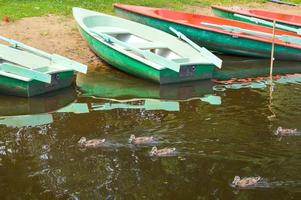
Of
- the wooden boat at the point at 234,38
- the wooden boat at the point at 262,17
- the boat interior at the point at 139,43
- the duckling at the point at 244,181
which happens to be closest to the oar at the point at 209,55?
the boat interior at the point at 139,43

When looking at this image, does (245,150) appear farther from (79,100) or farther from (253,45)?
(253,45)

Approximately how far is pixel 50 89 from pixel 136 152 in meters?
3.65

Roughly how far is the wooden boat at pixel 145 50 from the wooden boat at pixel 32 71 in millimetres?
1447

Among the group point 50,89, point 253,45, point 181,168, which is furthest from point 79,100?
point 253,45

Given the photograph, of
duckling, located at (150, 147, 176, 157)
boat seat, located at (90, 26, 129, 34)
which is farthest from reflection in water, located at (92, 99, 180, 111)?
boat seat, located at (90, 26, 129, 34)

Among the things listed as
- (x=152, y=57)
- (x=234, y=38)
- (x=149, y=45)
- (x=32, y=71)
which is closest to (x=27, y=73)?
(x=32, y=71)

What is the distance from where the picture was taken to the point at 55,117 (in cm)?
984

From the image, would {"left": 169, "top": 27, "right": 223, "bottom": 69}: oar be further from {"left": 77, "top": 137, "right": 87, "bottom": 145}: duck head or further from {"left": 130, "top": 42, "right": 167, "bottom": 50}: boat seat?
{"left": 77, "top": 137, "right": 87, "bottom": 145}: duck head

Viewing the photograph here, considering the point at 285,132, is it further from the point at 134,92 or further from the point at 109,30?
the point at 109,30

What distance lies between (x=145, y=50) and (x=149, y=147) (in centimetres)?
448

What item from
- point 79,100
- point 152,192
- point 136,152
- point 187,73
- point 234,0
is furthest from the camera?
point 234,0

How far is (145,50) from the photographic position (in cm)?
1241

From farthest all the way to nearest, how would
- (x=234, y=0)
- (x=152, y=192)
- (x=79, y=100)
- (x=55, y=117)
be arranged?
1. (x=234, y=0)
2. (x=79, y=100)
3. (x=55, y=117)
4. (x=152, y=192)

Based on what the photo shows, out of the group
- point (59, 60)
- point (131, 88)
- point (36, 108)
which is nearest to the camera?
point (36, 108)
